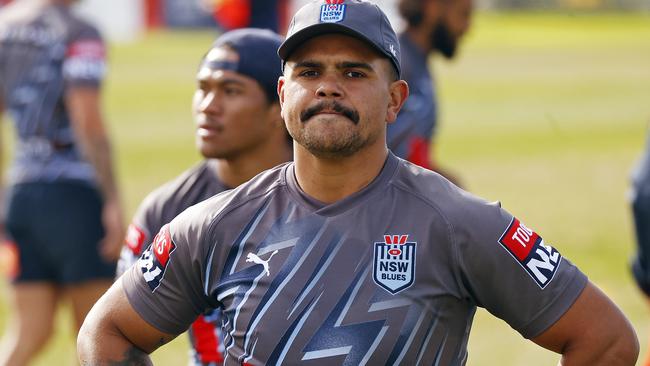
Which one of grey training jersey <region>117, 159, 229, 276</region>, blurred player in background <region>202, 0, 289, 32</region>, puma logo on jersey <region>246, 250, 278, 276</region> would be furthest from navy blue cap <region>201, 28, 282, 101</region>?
blurred player in background <region>202, 0, 289, 32</region>

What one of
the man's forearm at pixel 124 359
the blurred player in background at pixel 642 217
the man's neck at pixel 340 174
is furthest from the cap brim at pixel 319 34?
the blurred player in background at pixel 642 217

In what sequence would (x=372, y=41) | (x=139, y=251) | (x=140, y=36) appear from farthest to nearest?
(x=140, y=36) < (x=139, y=251) < (x=372, y=41)

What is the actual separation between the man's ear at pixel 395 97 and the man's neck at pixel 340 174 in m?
0.11

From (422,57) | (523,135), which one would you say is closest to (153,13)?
(523,135)

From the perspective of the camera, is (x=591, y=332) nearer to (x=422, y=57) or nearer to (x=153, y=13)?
(x=422, y=57)

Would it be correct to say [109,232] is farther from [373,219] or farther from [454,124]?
[454,124]

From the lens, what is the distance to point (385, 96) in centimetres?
360

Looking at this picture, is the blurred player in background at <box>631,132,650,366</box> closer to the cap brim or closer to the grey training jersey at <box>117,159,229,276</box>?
the grey training jersey at <box>117,159,229,276</box>

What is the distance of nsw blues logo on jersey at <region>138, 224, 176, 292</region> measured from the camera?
3664 millimetres

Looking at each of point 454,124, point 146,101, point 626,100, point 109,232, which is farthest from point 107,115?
point 109,232

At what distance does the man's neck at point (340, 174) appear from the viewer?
3609 millimetres

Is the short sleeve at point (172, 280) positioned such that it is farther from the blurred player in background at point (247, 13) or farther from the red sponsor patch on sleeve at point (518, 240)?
the blurred player in background at point (247, 13)

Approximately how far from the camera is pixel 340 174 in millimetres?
3615

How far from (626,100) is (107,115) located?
1021cm
